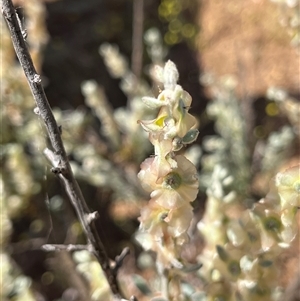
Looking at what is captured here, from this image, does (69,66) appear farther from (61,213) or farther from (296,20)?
(296,20)

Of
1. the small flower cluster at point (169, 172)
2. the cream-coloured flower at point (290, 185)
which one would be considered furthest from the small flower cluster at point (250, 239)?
the small flower cluster at point (169, 172)

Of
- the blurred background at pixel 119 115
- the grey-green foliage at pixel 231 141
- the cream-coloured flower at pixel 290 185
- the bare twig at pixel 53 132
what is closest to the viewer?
the bare twig at pixel 53 132

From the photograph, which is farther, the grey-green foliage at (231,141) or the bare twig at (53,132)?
the grey-green foliage at (231,141)

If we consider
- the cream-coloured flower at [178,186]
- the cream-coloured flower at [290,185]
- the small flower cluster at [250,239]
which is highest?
the cream-coloured flower at [178,186]

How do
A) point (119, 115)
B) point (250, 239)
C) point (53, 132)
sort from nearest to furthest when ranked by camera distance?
point (53, 132), point (250, 239), point (119, 115)

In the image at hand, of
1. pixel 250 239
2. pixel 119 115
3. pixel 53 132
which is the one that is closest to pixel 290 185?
pixel 250 239

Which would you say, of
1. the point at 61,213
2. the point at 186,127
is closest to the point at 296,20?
the point at 186,127

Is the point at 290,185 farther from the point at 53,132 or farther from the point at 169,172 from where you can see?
the point at 53,132

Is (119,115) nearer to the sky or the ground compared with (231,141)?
nearer to the sky

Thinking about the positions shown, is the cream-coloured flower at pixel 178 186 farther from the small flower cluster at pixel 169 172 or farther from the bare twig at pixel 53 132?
the bare twig at pixel 53 132
